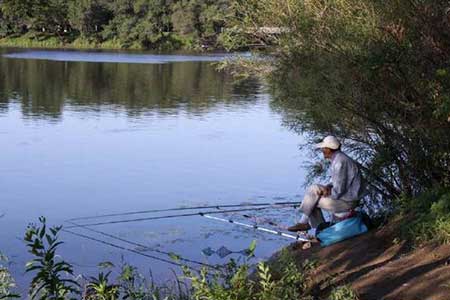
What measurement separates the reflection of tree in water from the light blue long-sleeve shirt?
14.3 metres

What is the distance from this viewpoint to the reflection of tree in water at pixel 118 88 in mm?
23891

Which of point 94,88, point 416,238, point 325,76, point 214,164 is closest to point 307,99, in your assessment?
point 325,76

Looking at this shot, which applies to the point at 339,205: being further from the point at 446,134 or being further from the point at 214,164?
the point at 214,164

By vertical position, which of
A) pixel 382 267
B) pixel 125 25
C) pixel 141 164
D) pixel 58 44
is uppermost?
pixel 382 267

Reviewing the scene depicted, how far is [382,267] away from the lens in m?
6.44

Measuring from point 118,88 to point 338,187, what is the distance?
2179 cm

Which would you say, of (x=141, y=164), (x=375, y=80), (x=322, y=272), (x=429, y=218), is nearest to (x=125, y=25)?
(x=141, y=164)

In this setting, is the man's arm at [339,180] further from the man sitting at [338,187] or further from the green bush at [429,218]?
the green bush at [429,218]

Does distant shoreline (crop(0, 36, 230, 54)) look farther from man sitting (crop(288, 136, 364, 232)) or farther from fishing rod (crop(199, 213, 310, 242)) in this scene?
man sitting (crop(288, 136, 364, 232))

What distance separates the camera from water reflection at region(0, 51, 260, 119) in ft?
78.0

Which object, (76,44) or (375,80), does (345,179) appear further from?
(76,44)

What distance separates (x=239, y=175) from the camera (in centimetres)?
1387

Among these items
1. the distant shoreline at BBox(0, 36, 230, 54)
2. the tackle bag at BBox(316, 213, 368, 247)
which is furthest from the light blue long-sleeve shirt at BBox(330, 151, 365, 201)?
the distant shoreline at BBox(0, 36, 230, 54)

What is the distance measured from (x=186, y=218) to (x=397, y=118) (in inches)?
142
